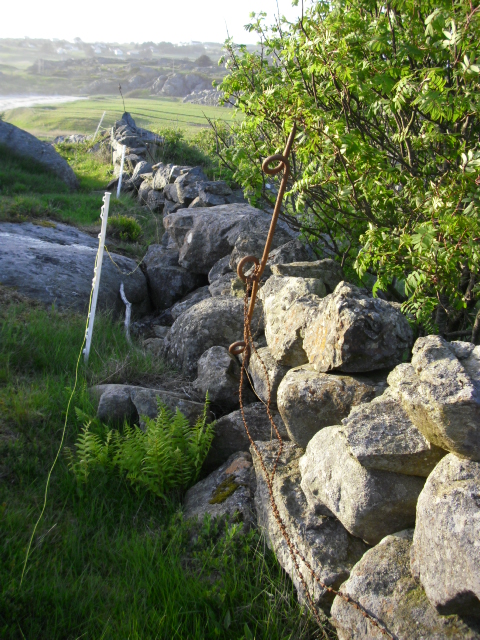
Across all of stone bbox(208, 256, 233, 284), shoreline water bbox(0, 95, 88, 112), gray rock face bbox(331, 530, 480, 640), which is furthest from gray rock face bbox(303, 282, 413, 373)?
shoreline water bbox(0, 95, 88, 112)

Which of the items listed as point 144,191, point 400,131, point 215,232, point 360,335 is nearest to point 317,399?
point 360,335

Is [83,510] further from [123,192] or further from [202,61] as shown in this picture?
[202,61]

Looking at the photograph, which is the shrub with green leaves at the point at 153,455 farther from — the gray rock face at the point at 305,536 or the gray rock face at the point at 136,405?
the gray rock face at the point at 305,536

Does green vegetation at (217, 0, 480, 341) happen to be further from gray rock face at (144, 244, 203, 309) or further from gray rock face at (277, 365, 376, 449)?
gray rock face at (144, 244, 203, 309)

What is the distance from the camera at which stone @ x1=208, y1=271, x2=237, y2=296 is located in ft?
20.2

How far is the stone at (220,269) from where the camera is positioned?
685 centimetres

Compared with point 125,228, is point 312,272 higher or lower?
higher

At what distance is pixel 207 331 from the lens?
539cm

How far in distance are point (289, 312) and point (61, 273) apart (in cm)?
424

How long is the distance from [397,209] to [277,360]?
173 centimetres

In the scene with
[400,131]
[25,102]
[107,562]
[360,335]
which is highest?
[400,131]

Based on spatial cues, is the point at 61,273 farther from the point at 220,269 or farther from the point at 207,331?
the point at 207,331

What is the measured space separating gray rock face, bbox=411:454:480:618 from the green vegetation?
129 cm

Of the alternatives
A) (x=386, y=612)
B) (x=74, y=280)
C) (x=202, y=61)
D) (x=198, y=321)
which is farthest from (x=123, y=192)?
(x=202, y=61)
